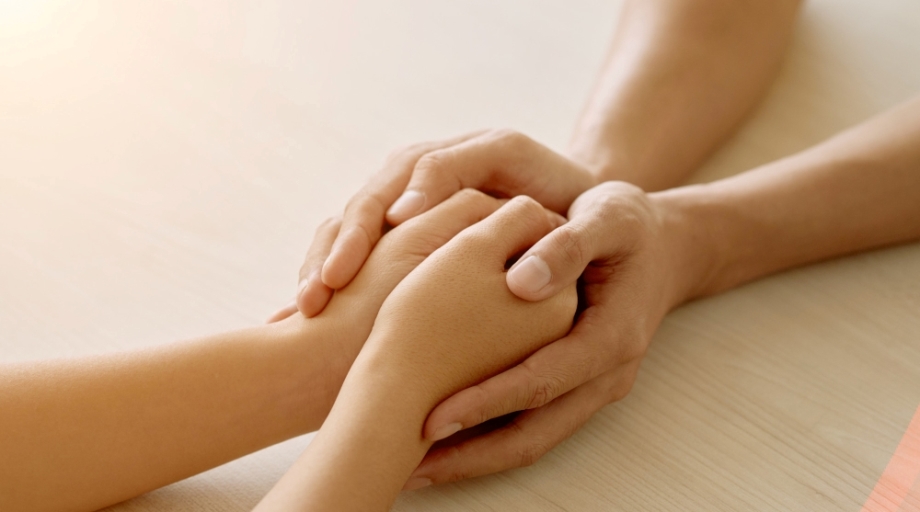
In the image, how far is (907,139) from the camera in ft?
2.99

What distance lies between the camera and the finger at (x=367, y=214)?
74 centimetres

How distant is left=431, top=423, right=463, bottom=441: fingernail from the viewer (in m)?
0.63

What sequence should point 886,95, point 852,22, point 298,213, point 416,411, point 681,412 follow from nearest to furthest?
1. point 416,411
2. point 681,412
3. point 298,213
4. point 886,95
5. point 852,22

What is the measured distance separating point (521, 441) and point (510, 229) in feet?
0.63

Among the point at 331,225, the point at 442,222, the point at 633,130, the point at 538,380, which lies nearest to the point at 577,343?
the point at 538,380

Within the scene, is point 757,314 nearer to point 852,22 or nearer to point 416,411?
point 416,411

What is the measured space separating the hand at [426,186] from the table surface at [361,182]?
14 cm

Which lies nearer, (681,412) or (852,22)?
(681,412)

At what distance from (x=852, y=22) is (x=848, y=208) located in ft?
1.73

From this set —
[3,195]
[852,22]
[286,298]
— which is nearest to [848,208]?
[852,22]

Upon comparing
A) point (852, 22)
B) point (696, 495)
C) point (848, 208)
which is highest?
point (852, 22)

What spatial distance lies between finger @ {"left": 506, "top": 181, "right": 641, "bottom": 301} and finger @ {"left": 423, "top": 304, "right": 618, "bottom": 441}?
2.0 inches

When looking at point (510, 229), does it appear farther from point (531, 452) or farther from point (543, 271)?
point (531, 452)

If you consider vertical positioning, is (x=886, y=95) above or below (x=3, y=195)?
below
